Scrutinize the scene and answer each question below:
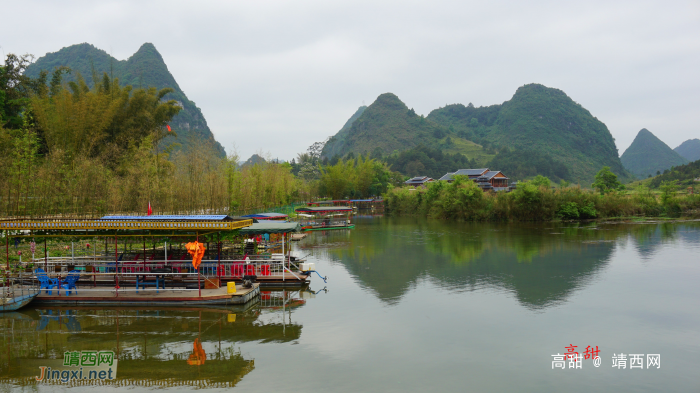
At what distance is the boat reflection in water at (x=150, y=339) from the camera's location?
691 centimetres

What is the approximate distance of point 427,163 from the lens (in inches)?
3081

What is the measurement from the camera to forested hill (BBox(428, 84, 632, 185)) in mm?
91750

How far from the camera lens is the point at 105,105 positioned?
1844 cm

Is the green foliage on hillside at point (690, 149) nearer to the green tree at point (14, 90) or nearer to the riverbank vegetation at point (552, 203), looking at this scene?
the riverbank vegetation at point (552, 203)

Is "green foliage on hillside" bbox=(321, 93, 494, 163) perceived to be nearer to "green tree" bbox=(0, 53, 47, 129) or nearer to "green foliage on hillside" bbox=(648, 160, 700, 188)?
"green foliage on hillside" bbox=(648, 160, 700, 188)

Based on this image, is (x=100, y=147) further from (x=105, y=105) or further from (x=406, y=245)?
(x=406, y=245)

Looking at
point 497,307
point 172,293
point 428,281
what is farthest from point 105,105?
point 497,307

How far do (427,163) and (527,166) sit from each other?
19.4 m

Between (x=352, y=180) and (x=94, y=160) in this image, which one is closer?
(x=94, y=160)

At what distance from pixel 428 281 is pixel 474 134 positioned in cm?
11725

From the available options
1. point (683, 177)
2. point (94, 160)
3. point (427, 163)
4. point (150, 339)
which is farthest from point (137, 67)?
point (683, 177)

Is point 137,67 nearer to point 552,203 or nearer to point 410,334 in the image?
point 552,203

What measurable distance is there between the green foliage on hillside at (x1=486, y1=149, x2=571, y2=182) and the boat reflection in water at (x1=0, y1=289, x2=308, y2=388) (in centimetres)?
7483

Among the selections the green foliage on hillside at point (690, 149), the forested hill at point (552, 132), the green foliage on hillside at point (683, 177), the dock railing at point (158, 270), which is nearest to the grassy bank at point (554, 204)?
the green foliage on hillside at point (683, 177)
